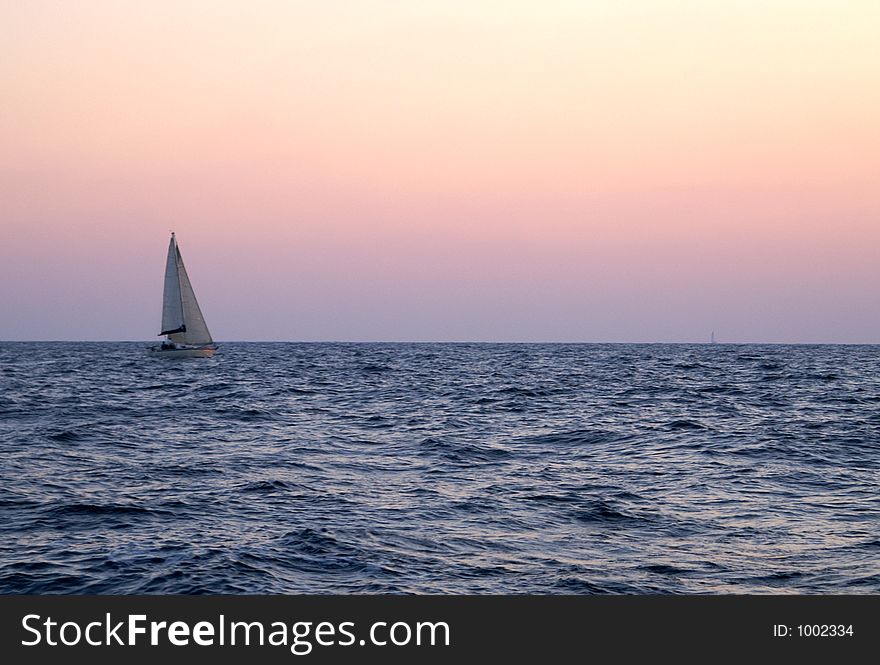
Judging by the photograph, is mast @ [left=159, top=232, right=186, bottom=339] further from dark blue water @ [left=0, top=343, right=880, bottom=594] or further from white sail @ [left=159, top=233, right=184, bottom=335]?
dark blue water @ [left=0, top=343, right=880, bottom=594]

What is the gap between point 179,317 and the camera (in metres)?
91.2

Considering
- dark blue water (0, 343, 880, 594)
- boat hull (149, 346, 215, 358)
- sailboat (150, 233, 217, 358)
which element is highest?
sailboat (150, 233, 217, 358)

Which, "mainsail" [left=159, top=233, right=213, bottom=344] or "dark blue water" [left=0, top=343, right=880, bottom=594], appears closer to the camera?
"dark blue water" [left=0, top=343, right=880, bottom=594]

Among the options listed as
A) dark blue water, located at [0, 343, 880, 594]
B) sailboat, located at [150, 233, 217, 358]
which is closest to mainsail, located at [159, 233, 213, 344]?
sailboat, located at [150, 233, 217, 358]

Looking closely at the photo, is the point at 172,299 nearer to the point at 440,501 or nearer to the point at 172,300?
the point at 172,300

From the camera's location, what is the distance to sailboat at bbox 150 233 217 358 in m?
91.2

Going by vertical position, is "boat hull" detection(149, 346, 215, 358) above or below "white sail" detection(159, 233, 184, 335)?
below

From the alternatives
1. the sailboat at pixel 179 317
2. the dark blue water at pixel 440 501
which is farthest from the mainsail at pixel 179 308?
the dark blue water at pixel 440 501

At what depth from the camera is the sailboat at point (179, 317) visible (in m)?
91.2
